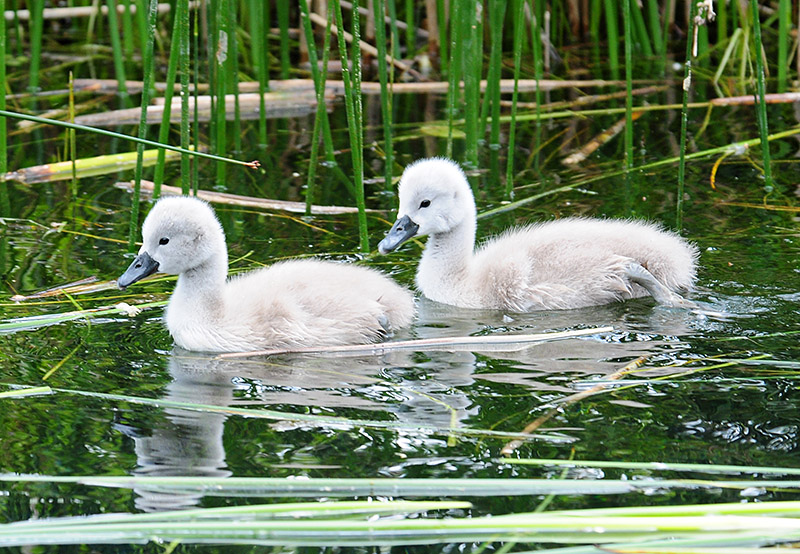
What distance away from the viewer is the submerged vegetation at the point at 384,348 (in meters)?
3.41

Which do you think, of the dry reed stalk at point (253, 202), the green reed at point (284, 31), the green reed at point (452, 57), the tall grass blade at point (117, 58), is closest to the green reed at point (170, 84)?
the dry reed stalk at point (253, 202)

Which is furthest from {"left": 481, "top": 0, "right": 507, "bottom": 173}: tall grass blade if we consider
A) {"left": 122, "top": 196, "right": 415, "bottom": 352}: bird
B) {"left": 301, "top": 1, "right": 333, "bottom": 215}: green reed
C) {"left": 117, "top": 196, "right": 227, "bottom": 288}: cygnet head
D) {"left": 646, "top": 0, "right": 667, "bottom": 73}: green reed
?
{"left": 646, "top": 0, "right": 667, "bottom": 73}: green reed

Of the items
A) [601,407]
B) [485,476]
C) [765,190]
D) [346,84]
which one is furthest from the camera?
[765,190]

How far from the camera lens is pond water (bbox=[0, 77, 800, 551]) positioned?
12.7 feet

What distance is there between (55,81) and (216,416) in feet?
22.1

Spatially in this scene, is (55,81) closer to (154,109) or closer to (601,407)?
(154,109)

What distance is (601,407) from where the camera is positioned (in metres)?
4.31

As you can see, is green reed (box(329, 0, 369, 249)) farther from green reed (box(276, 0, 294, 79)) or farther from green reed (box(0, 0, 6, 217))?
green reed (box(276, 0, 294, 79))

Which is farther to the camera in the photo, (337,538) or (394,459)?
(394,459)

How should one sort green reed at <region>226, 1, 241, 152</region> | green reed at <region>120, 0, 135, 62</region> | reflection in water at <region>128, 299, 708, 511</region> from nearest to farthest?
reflection in water at <region>128, 299, 708, 511</region> → green reed at <region>226, 1, 241, 152</region> → green reed at <region>120, 0, 135, 62</region>

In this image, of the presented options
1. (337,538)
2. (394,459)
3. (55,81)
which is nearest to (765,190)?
(394,459)

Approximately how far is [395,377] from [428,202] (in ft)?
4.82

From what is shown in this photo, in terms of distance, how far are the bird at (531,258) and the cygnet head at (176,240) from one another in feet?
3.05

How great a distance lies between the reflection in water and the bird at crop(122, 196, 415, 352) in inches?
4.9
